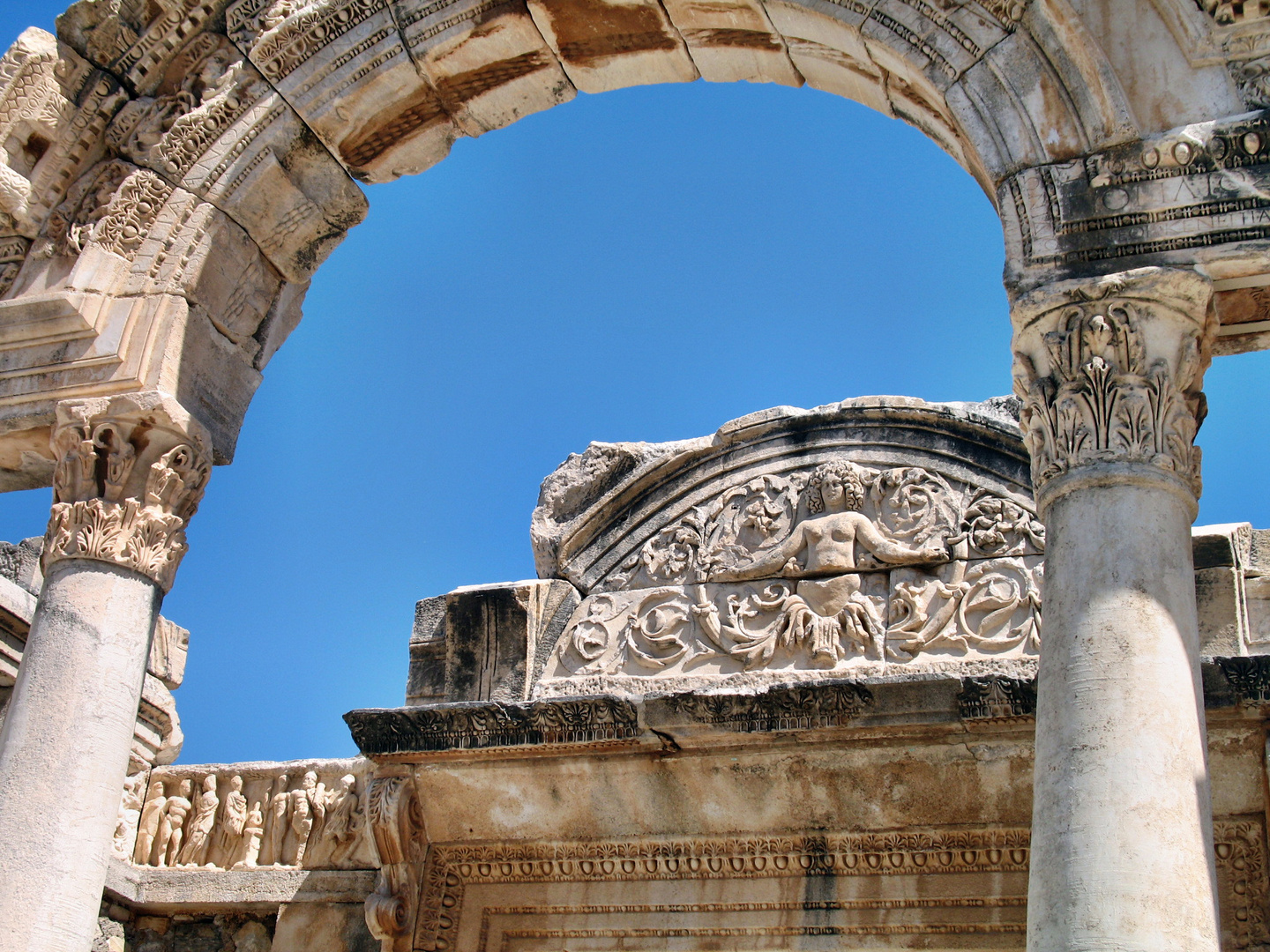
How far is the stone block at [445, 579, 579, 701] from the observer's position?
7.91 meters

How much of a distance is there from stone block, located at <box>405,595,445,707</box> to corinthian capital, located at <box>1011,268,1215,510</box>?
4130mm

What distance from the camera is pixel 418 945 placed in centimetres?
730

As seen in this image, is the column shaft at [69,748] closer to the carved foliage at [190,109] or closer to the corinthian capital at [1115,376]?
the carved foliage at [190,109]

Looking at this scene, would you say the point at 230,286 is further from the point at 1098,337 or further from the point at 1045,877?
the point at 1045,877

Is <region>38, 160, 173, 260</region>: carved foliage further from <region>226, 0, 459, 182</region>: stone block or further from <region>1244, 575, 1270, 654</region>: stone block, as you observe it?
<region>1244, 575, 1270, 654</region>: stone block

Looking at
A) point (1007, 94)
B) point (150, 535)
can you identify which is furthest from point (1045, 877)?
point (150, 535)

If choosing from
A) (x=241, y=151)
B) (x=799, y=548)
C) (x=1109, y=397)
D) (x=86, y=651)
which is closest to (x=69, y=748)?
(x=86, y=651)

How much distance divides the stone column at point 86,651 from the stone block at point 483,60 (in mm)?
2126

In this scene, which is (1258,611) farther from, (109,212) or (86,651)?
(109,212)

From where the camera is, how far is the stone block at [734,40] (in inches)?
258

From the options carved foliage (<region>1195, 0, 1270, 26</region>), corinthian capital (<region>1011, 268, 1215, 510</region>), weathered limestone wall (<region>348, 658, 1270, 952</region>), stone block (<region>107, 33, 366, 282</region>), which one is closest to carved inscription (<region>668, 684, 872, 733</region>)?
weathered limestone wall (<region>348, 658, 1270, 952</region>)

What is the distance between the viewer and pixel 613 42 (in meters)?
7.00

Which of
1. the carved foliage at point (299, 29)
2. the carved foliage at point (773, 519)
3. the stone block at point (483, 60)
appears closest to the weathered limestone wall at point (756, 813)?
the carved foliage at point (773, 519)

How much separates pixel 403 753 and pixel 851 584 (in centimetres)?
252
